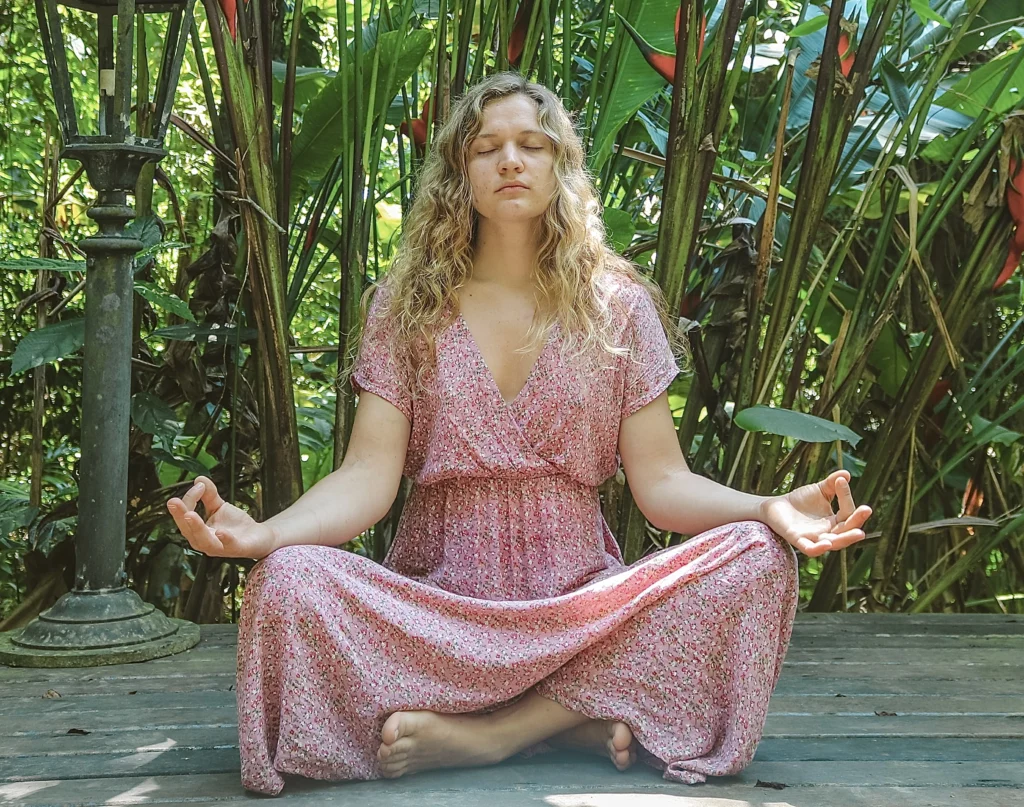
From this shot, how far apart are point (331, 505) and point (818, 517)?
607mm

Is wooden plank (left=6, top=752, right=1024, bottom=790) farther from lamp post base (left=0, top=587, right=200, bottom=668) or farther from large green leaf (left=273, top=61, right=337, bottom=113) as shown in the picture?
large green leaf (left=273, top=61, right=337, bottom=113)

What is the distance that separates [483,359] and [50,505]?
4.49 ft

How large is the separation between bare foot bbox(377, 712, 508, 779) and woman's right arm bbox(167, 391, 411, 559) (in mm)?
253

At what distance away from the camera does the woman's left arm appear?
52.4 inches

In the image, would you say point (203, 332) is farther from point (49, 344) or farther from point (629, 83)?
point (629, 83)

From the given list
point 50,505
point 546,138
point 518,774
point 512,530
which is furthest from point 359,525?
point 50,505

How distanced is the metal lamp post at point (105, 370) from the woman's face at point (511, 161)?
0.63 m

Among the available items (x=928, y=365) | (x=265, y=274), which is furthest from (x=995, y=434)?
(x=265, y=274)

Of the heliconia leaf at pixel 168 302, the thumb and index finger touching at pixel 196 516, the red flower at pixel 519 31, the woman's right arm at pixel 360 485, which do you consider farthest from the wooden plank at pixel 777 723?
the red flower at pixel 519 31

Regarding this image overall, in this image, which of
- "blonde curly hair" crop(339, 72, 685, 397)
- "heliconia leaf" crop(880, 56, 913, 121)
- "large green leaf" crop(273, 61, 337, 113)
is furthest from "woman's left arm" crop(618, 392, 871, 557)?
"large green leaf" crop(273, 61, 337, 113)

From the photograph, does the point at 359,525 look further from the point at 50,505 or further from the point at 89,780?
the point at 50,505

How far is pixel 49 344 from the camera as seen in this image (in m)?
2.14

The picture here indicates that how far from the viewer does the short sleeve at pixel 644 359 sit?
1689mm

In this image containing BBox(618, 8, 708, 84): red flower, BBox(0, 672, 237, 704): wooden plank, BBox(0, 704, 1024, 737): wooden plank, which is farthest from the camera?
BBox(618, 8, 708, 84): red flower
